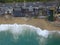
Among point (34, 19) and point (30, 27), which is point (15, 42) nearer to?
point (30, 27)

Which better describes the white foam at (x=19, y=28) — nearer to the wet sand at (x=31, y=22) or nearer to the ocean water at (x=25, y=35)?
the ocean water at (x=25, y=35)

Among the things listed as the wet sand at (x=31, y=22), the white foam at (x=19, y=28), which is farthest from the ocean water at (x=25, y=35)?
the wet sand at (x=31, y=22)

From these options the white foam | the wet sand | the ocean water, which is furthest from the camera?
the wet sand

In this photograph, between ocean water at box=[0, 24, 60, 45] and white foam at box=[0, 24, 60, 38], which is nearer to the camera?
ocean water at box=[0, 24, 60, 45]

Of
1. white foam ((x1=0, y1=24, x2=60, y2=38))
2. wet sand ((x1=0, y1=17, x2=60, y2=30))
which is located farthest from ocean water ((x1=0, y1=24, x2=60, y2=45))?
wet sand ((x1=0, y1=17, x2=60, y2=30))

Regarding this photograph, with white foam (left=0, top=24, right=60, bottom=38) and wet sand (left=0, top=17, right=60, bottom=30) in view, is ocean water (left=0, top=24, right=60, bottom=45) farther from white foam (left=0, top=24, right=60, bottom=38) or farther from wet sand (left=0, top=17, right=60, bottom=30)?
wet sand (left=0, top=17, right=60, bottom=30)

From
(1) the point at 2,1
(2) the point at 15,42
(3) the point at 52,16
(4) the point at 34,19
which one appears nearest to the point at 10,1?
(1) the point at 2,1

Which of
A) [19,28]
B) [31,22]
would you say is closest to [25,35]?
[19,28]

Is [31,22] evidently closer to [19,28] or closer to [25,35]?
[19,28]

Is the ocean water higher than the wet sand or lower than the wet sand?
lower
